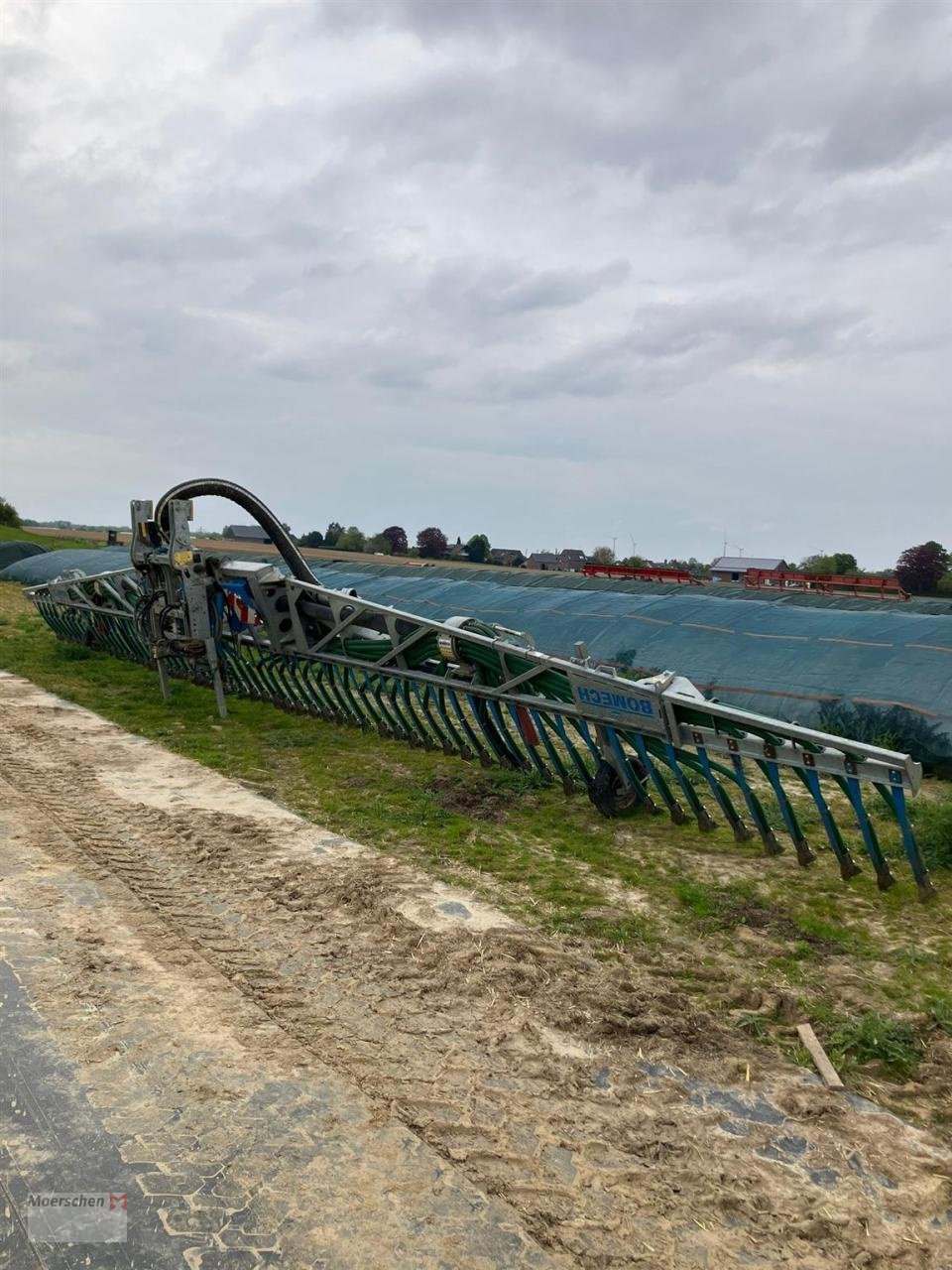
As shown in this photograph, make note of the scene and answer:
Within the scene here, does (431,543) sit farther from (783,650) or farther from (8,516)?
(783,650)

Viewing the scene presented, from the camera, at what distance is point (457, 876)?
227 inches

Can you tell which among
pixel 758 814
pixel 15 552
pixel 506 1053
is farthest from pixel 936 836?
pixel 15 552

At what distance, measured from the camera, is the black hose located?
10.8 meters

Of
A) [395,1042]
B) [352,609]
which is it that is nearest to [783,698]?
[352,609]

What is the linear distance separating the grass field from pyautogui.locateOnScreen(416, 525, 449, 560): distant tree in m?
42.9

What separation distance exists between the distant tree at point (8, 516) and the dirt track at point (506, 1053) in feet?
169

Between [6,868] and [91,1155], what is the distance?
2.96 metres

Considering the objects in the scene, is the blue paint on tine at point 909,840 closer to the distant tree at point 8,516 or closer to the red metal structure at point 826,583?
the red metal structure at point 826,583

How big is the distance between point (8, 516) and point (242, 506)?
47507mm

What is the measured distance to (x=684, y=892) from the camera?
566 centimetres

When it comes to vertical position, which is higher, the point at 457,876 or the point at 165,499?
the point at 165,499

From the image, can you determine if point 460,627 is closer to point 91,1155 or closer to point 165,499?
point 165,499

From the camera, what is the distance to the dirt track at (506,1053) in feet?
9.55

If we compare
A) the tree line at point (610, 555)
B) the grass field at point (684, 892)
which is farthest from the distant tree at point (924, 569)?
the grass field at point (684, 892)
